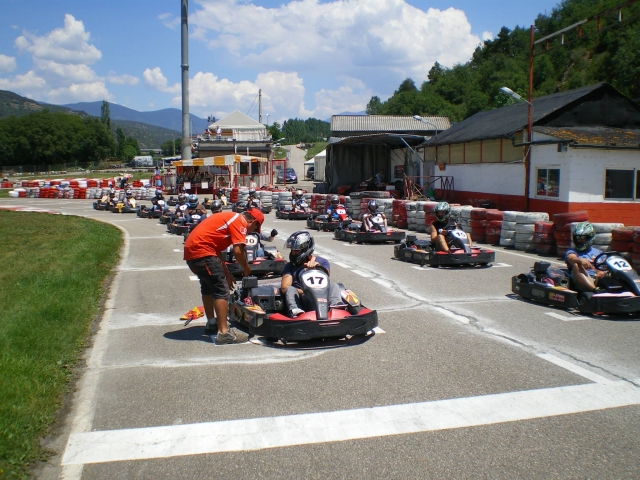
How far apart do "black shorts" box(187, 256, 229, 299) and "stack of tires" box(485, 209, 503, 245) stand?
417 inches

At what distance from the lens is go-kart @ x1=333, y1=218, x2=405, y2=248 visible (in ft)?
52.5

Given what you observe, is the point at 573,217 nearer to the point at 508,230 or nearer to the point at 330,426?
the point at 508,230

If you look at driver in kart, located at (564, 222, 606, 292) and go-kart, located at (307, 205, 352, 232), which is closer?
driver in kart, located at (564, 222, 606, 292)

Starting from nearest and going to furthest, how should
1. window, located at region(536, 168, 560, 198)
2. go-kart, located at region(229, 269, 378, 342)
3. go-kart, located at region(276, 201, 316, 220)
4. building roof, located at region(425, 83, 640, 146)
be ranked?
go-kart, located at region(229, 269, 378, 342) < window, located at region(536, 168, 560, 198) < building roof, located at region(425, 83, 640, 146) < go-kart, located at region(276, 201, 316, 220)

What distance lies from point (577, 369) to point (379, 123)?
144ft

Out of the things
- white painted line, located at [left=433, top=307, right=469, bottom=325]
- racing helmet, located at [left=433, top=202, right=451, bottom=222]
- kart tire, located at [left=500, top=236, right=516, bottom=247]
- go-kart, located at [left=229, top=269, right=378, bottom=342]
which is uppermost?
racing helmet, located at [left=433, top=202, right=451, bottom=222]

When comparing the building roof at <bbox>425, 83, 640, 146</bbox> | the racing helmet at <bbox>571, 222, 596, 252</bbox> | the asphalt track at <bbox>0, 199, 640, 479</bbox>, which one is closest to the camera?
the asphalt track at <bbox>0, 199, 640, 479</bbox>

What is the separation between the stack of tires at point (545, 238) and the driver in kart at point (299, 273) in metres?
8.48

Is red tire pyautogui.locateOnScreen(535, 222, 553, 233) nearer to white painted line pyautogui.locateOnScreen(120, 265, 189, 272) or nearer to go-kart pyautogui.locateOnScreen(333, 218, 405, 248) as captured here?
go-kart pyautogui.locateOnScreen(333, 218, 405, 248)

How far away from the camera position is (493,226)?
51.9 ft

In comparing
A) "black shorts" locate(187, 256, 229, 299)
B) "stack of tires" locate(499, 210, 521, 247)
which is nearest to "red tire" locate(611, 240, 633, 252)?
"stack of tires" locate(499, 210, 521, 247)

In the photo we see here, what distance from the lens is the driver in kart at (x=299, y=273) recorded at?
6820 mm

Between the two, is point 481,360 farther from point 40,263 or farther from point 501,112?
point 501,112

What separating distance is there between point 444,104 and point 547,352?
64.5 meters
